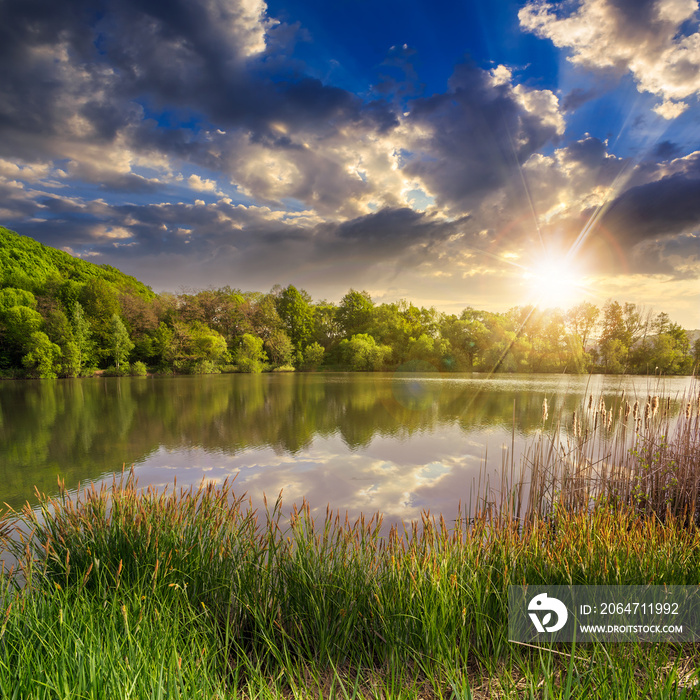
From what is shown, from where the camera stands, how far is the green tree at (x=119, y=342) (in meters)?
36.4

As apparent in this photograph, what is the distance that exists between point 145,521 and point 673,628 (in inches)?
143

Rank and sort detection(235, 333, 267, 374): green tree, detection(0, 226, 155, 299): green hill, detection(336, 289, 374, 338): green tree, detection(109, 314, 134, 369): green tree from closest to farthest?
1. detection(109, 314, 134, 369): green tree
2. detection(0, 226, 155, 299): green hill
3. detection(235, 333, 267, 374): green tree
4. detection(336, 289, 374, 338): green tree

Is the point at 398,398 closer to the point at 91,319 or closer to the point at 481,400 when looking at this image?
the point at 481,400

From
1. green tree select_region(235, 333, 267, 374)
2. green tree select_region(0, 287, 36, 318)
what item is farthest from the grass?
green tree select_region(0, 287, 36, 318)

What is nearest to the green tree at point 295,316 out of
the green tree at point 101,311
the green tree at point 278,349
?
the green tree at point 278,349

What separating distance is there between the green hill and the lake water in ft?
99.5

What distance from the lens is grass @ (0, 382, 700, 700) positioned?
169 centimetres

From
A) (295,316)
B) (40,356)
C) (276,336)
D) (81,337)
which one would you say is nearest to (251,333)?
(276,336)

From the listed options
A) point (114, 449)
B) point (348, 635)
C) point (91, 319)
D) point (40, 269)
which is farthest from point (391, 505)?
point (40, 269)

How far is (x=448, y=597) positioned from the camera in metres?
2.30

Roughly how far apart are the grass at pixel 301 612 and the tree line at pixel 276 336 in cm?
3031

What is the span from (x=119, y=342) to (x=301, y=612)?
40.5 m

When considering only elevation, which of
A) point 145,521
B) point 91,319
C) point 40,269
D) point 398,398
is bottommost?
point 398,398

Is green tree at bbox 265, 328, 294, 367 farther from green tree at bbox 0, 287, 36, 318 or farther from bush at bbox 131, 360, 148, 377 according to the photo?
green tree at bbox 0, 287, 36, 318
